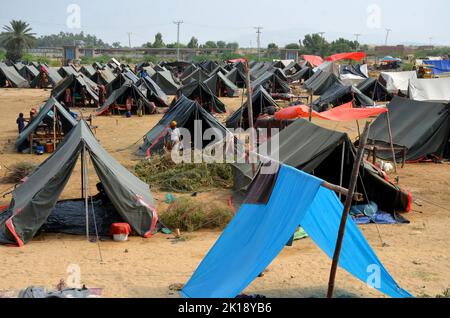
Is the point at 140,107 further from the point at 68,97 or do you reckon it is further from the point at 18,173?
the point at 18,173

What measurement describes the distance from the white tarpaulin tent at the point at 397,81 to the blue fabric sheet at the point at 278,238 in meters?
24.4

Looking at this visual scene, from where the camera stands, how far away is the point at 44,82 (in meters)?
39.4

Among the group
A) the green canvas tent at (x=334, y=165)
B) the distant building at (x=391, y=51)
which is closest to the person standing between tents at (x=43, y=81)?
the green canvas tent at (x=334, y=165)

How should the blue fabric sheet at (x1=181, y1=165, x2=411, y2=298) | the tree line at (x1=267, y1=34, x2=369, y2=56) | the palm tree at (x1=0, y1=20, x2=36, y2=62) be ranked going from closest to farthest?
the blue fabric sheet at (x1=181, y1=165, x2=411, y2=298), the palm tree at (x1=0, y1=20, x2=36, y2=62), the tree line at (x1=267, y1=34, x2=369, y2=56)

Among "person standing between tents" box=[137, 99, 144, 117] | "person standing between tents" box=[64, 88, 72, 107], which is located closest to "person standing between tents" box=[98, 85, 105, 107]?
"person standing between tents" box=[64, 88, 72, 107]

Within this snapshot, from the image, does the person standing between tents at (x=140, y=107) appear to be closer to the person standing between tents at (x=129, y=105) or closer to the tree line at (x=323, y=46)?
the person standing between tents at (x=129, y=105)

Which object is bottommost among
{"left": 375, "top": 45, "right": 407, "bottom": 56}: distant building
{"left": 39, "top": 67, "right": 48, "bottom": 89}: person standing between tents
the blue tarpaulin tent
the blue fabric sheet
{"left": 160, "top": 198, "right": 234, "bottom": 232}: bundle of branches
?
{"left": 160, "top": 198, "right": 234, "bottom": 232}: bundle of branches

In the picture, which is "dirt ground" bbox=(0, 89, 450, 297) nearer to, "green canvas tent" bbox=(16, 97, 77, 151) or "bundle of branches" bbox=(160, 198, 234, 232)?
"bundle of branches" bbox=(160, 198, 234, 232)

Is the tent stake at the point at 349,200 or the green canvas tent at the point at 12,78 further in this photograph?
the green canvas tent at the point at 12,78

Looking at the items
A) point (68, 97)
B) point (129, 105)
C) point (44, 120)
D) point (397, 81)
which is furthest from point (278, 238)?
point (397, 81)

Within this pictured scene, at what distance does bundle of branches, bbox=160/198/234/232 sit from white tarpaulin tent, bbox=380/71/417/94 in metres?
21.7

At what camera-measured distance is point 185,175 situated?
1280 centimetres

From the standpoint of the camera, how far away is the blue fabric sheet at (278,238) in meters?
6.31

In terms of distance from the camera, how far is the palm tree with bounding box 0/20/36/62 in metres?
60.2
